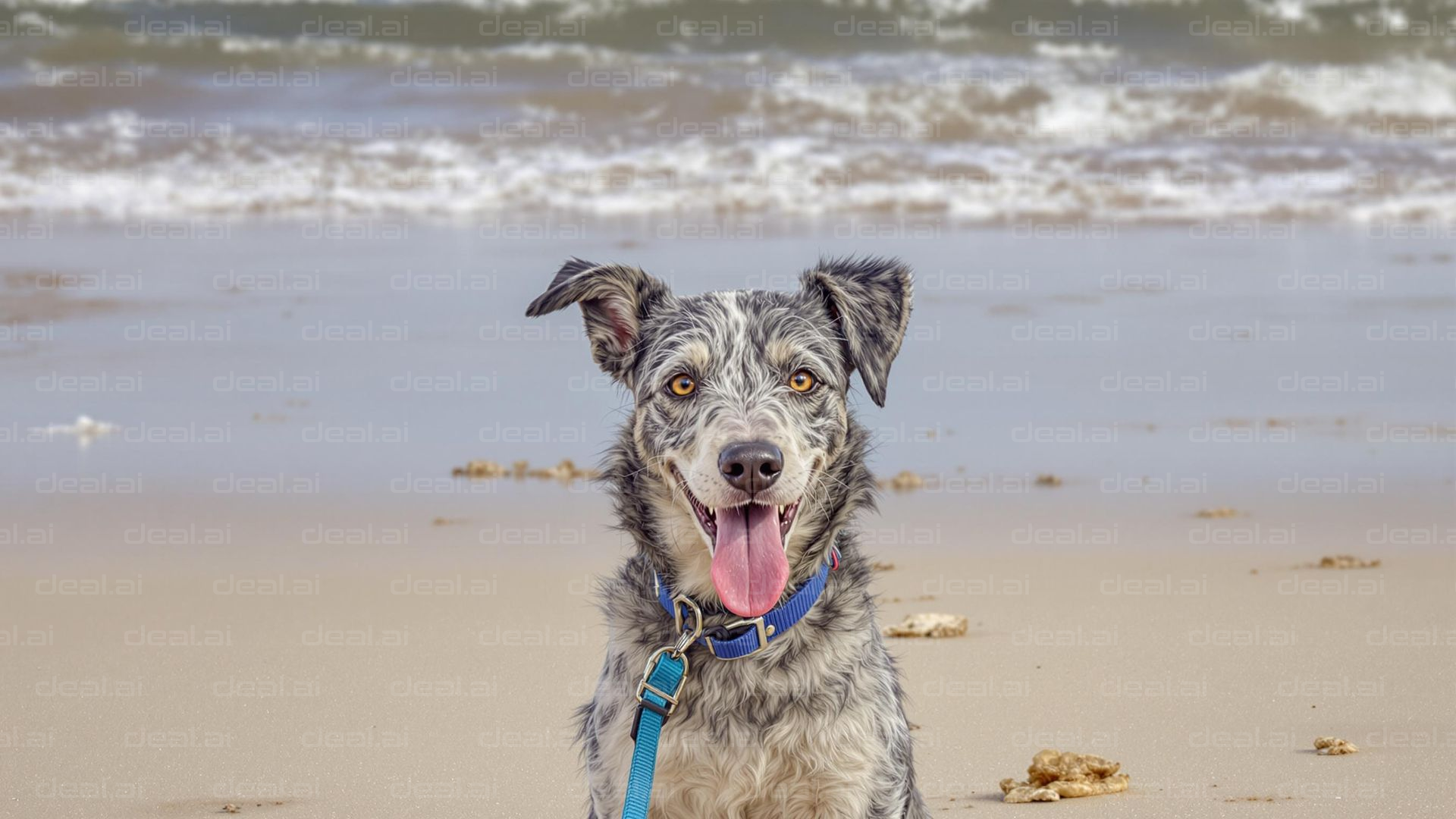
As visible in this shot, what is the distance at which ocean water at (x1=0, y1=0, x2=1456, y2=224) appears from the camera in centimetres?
2066

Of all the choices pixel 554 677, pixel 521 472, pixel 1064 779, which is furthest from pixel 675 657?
pixel 521 472

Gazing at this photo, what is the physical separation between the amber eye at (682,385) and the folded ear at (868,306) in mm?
514

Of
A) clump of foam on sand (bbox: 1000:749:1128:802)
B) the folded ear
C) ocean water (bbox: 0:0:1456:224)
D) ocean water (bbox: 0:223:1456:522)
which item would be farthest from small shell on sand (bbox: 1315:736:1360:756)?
ocean water (bbox: 0:0:1456:224)

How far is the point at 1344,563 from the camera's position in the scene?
7855mm

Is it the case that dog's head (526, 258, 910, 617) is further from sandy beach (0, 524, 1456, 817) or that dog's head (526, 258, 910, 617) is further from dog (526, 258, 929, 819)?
sandy beach (0, 524, 1456, 817)

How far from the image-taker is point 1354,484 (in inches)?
372

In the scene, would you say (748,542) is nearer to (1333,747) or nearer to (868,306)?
(868,306)

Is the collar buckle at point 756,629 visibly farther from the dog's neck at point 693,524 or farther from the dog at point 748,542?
the dog's neck at point 693,524

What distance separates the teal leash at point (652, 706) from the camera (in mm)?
3512

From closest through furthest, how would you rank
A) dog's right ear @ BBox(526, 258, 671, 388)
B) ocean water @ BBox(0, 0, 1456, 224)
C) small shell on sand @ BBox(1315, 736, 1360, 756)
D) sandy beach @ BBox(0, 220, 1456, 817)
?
dog's right ear @ BBox(526, 258, 671, 388) → small shell on sand @ BBox(1315, 736, 1360, 756) → sandy beach @ BBox(0, 220, 1456, 817) → ocean water @ BBox(0, 0, 1456, 224)

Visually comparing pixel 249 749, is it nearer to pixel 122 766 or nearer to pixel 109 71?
pixel 122 766

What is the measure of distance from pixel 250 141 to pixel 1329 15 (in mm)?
19783

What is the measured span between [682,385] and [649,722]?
900 millimetres

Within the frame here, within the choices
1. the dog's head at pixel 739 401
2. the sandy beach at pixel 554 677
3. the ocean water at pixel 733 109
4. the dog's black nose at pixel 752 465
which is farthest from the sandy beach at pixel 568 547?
the ocean water at pixel 733 109
